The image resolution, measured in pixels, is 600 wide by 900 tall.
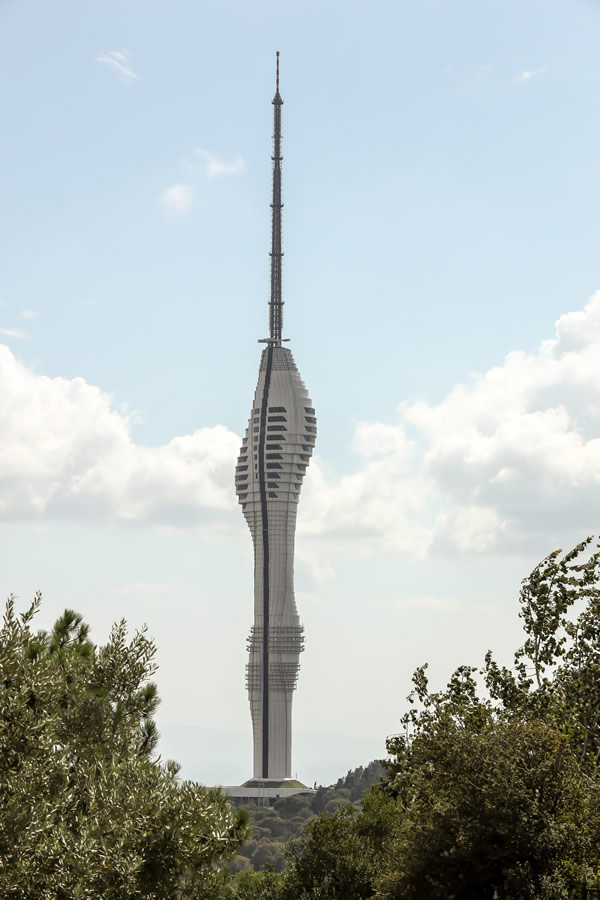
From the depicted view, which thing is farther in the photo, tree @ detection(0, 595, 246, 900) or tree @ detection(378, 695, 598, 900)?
tree @ detection(378, 695, 598, 900)

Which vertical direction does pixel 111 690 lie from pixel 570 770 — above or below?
above

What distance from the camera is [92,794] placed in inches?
1025

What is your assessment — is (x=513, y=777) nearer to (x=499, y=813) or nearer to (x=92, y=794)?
(x=499, y=813)

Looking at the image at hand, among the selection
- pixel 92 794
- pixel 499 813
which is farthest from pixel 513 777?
pixel 92 794

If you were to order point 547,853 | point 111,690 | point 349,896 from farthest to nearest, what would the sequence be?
point 349,896 → point 111,690 → point 547,853

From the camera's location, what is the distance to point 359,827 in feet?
181

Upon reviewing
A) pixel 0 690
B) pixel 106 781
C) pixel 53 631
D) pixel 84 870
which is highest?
pixel 53 631

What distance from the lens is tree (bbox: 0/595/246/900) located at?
80.8ft

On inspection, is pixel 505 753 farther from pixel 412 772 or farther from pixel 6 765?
pixel 6 765

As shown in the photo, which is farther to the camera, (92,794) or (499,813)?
(499,813)

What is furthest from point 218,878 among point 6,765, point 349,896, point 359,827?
point 359,827

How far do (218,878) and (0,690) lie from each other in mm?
5870

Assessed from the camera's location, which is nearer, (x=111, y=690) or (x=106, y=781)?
(x=106, y=781)

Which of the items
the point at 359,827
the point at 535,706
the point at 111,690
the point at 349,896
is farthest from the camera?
the point at 359,827
